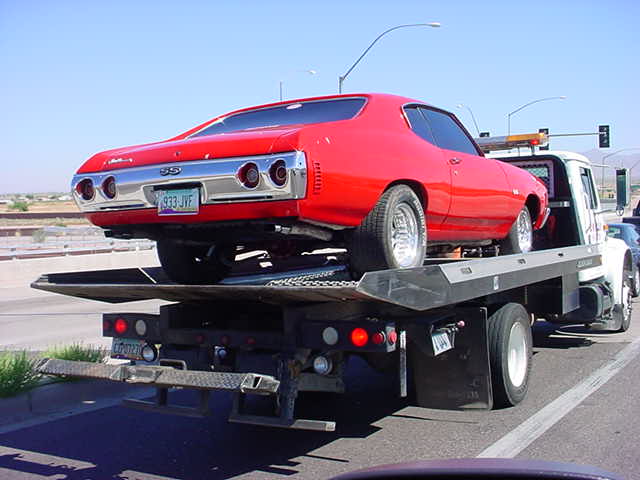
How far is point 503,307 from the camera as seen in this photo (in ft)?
21.3

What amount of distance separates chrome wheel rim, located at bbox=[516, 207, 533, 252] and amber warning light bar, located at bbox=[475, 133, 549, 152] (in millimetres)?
1458

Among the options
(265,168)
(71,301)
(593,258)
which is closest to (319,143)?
(265,168)

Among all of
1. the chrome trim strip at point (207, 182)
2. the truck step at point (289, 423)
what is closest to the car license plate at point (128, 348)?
the chrome trim strip at point (207, 182)

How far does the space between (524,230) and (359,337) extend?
4042 mm

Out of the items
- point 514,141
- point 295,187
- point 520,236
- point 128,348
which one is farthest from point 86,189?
point 514,141

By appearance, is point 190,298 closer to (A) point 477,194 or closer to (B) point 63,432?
(B) point 63,432

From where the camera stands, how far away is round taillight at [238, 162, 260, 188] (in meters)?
4.73

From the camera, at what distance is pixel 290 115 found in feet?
19.9

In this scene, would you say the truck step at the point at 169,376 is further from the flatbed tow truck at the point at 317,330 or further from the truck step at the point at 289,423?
the truck step at the point at 289,423

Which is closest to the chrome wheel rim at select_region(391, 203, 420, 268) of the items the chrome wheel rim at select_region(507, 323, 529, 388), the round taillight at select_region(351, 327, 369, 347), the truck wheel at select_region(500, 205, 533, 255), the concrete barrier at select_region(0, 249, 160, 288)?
the round taillight at select_region(351, 327, 369, 347)

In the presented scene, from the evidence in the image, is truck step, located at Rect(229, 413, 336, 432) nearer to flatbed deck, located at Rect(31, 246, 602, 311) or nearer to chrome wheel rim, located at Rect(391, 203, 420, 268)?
flatbed deck, located at Rect(31, 246, 602, 311)

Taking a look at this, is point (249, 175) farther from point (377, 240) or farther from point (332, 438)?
point (332, 438)

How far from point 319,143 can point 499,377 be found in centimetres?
254

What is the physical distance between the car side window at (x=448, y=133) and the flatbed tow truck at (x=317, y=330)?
3.78ft
